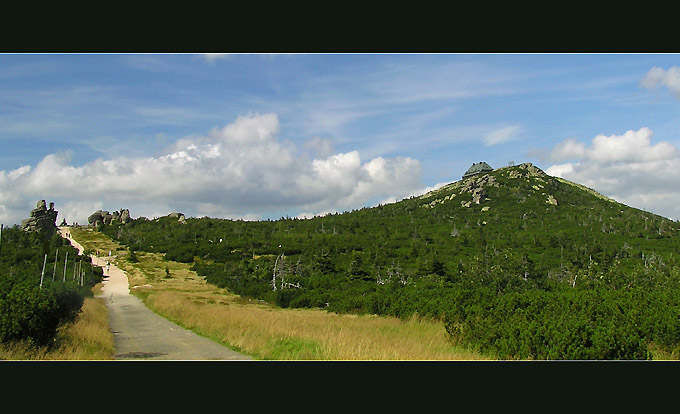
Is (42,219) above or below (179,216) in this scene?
below

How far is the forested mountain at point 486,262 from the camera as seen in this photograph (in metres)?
11.6

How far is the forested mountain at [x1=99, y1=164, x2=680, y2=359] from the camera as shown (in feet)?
38.0

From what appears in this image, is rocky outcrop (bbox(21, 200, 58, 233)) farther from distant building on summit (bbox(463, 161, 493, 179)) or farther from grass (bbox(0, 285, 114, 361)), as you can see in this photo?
distant building on summit (bbox(463, 161, 493, 179))

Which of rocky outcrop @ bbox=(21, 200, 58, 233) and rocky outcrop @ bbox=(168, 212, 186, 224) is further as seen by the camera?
rocky outcrop @ bbox=(168, 212, 186, 224)

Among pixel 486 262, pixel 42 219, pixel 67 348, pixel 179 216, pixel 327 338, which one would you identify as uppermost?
pixel 179 216

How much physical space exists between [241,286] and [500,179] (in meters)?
122

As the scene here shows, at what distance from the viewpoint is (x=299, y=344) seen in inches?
504

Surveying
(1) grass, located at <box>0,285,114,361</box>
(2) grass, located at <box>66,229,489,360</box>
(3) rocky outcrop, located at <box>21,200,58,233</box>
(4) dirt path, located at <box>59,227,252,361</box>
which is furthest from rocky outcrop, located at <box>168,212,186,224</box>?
(1) grass, located at <box>0,285,114,361</box>

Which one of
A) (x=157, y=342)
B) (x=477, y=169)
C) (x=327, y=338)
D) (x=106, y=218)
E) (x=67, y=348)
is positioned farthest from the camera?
(x=477, y=169)

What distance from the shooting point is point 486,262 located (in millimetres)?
35688

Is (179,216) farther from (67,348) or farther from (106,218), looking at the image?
(67,348)

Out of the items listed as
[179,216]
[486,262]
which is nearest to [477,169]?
[179,216]

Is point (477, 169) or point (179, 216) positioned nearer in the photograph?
point (179, 216)

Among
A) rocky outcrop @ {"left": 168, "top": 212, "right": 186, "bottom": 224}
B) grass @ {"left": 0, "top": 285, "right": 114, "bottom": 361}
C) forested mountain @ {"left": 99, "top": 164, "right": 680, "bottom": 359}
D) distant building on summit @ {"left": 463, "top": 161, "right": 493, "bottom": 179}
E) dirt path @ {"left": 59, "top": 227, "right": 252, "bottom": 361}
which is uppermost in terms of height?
distant building on summit @ {"left": 463, "top": 161, "right": 493, "bottom": 179}
